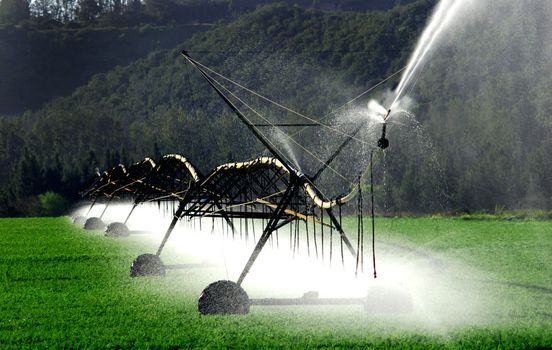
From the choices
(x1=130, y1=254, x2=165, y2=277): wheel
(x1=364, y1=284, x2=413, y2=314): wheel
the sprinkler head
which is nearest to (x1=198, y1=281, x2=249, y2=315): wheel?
(x1=364, y1=284, x2=413, y2=314): wheel

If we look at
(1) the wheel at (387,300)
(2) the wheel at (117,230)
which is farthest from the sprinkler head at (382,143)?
(2) the wheel at (117,230)

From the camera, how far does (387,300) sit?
17.9 m

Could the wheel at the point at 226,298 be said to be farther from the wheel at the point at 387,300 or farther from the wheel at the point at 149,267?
the wheel at the point at 149,267

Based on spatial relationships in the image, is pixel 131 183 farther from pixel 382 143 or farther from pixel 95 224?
pixel 382 143

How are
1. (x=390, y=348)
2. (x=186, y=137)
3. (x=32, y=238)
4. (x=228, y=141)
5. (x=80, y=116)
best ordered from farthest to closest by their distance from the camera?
(x=80, y=116) < (x=186, y=137) < (x=228, y=141) < (x=32, y=238) < (x=390, y=348)

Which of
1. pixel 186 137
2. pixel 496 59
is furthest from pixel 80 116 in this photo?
pixel 496 59

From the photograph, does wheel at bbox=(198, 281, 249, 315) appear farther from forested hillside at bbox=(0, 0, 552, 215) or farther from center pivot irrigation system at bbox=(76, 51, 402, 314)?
forested hillside at bbox=(0, 0, 552, 215)

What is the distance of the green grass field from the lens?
15.8 meters

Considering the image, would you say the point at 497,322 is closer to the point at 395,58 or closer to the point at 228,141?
the point at 228,141

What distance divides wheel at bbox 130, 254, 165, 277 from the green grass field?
33cm

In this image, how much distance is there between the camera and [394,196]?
11194 cm

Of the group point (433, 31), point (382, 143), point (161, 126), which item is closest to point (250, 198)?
point (433, 31)

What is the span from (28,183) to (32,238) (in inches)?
2504

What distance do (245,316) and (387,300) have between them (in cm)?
298
